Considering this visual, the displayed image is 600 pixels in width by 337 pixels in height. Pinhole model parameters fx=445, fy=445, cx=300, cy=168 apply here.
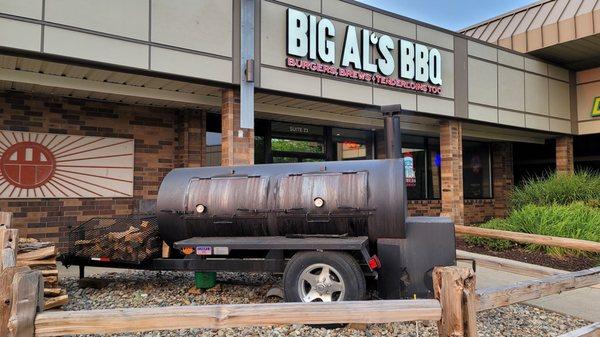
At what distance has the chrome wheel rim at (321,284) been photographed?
15.8 feet

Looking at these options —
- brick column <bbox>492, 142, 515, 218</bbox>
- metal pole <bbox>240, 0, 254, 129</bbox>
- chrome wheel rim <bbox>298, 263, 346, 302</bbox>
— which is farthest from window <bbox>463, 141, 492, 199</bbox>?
chrome wheel rim <bbox>298, 263, 346, 302</bbox>

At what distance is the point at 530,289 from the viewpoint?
3658 mm

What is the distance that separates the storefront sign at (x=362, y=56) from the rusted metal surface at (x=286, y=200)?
4770mm

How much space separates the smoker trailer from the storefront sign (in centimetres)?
466

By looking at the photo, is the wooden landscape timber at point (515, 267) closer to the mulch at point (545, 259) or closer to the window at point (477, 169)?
the mulch at point (545, 259)

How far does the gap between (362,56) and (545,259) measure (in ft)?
20.0

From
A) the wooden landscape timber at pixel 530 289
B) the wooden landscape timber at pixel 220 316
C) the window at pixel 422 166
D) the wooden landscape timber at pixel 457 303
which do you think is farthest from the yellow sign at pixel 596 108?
the wooden landscape timber at pixel 220 316

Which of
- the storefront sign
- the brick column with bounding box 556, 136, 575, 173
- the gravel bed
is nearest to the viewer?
the gravel bed

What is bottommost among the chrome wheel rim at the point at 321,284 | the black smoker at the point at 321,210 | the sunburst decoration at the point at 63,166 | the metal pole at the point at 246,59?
the chrome wheel rim at the point at 321,284

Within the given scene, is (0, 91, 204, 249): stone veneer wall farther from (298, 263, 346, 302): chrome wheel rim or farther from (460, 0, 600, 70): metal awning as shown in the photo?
(460, 0, 600, 70): metal awning

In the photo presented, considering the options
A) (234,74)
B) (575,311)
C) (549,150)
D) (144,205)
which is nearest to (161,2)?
(234,74)

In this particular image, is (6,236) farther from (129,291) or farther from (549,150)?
(549,150)

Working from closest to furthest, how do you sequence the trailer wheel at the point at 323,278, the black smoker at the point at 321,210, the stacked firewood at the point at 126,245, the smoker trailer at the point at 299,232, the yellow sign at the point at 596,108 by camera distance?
the trailer wheel at the point at 323,278, the smoker trailer at the point at 299,232, the black smoker at the point at 321,210, the stacked firewood at the point at 126,245, the yellow sign at the point at 596,108

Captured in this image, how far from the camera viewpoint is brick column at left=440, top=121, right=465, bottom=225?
13.3m
